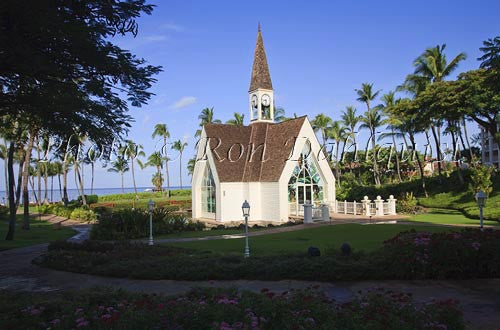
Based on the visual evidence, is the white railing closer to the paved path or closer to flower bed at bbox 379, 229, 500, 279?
flower bed at bbox 379, 229, 500, 279

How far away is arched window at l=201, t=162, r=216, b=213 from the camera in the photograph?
106 feet

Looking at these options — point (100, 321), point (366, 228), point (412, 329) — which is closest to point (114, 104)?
point (100, 321)

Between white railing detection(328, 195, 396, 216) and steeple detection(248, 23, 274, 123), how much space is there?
8.86m

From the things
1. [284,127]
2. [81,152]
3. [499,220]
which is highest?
[284,127]

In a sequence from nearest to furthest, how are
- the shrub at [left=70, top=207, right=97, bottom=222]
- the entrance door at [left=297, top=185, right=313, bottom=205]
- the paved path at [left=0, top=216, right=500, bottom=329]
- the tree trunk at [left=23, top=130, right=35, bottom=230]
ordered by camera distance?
the paved path at [left=0, top=216, right=500, bottom=329] → the tree trunk at [left=23, top=130, right=35, bottom=230] → the entrance door at [left=297, top=185, right=313, bottom=205] → the shrub at [left=70, top=207, right=97, bottom=222]

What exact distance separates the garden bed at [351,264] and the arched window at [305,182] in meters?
17.8

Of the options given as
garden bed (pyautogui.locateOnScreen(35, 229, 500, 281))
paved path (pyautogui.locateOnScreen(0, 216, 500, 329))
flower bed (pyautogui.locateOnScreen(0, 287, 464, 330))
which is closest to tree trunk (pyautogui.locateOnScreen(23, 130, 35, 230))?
paved path (pyautogui.locateOnScreen(0, 216, 500, 329))

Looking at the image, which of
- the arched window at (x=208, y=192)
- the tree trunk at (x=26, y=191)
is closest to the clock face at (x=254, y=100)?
the arched window at (x=208, y=192)

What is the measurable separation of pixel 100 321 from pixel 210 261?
247 inches

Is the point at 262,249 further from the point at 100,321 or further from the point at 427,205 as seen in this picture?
the point at 427,205

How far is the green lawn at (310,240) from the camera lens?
1552cm

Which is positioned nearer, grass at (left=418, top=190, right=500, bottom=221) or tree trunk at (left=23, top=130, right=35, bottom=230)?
grass at (left=418, top=190, right=500, bottom=221)

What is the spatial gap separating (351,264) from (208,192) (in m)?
22.8

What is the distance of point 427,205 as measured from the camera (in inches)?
1391
